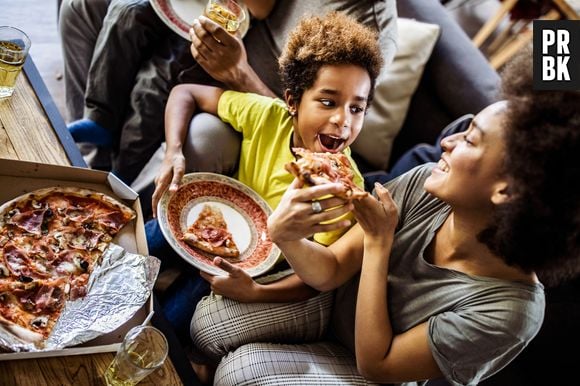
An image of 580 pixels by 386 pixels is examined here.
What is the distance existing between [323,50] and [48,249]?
2.73 feet

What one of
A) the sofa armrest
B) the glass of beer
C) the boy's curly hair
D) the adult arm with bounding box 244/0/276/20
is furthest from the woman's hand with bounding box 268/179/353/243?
the sofa armrest

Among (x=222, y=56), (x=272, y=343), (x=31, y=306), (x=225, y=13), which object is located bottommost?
(x=272, y=343)

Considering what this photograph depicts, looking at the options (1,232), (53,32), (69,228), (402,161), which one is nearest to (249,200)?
(69,228)

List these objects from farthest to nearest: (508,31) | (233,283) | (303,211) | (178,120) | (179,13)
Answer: (508,31), (179,13), (178,120), (233,283), (303,211)

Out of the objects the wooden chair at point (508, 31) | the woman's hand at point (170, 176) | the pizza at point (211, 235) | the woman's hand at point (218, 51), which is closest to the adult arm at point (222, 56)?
the woman's hand at point (218, 51)

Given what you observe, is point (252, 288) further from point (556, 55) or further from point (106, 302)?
point (556, 55)

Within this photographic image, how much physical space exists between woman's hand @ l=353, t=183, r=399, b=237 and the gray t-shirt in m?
0.13

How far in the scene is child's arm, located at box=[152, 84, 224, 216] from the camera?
5.24 feet

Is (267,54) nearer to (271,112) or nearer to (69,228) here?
(271,112)

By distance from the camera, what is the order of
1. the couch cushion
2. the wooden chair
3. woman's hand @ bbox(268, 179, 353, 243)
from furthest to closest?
the wooden chair < the couch cushion < woman's hand @ bbox(268, 179, 353, 243)

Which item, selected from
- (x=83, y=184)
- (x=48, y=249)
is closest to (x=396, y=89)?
(x=83, y=184)

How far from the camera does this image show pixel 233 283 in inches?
60.0

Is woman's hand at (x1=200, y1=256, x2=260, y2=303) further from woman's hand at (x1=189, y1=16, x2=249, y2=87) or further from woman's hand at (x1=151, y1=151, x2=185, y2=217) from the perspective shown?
woman's hand at (x1=189, y1=16, x2=249, y2=87)

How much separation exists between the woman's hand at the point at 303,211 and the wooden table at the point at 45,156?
0.36 m
